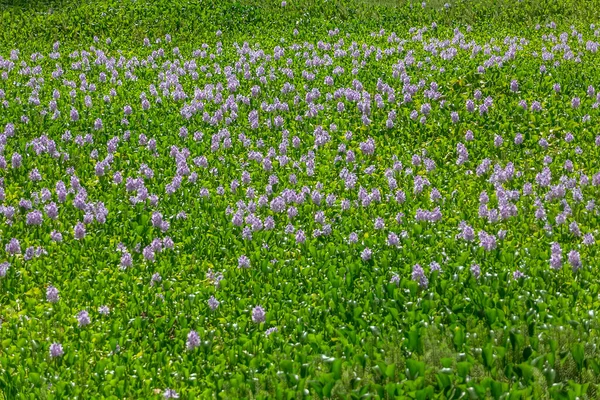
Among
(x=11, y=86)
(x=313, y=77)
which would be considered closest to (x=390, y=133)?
(x=313, y=77)

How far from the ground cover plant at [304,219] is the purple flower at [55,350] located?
0.02m

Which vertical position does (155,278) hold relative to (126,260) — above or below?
below

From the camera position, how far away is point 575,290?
6.98 m

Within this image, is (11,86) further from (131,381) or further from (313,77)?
(131,381)

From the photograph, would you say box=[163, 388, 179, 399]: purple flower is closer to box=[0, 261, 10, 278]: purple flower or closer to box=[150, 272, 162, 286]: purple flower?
box=[150, 272, 162, 286]: purple flower

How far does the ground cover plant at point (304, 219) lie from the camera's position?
600 centimetres

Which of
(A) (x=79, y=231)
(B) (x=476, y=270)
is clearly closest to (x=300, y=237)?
(B) (x=476, y=270)

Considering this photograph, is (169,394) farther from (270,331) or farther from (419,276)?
(419,276)

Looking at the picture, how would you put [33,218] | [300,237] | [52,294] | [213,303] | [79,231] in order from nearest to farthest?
1. [213,303]
2. [52,294]
3. [300,237]
4. [79,231]
5. [33,218]

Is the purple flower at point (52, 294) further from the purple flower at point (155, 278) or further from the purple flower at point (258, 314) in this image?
the purple flower at point (258, 314)

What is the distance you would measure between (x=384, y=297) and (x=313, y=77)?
24.4 ft

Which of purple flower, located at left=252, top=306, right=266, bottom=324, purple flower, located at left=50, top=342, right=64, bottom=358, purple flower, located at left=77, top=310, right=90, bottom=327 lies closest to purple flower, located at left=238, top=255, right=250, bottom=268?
purple flower, located at left=252, top=306, right=266, bottom=324

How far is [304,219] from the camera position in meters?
8.97

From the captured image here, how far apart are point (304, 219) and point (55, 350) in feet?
11.4
